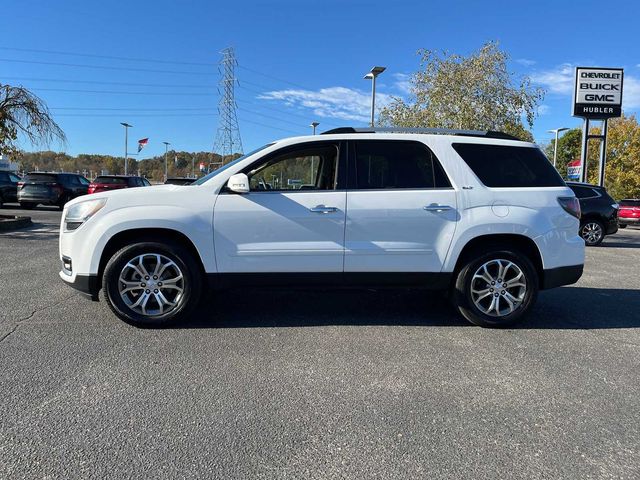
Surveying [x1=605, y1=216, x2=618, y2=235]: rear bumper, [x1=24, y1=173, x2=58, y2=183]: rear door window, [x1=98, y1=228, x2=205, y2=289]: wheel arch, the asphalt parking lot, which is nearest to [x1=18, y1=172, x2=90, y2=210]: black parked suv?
[x1=24, y1=173, x2=58, y2=183]: rear door window

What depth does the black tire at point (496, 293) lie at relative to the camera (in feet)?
15.9

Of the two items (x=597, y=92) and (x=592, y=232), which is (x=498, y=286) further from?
(x=597, y=92)

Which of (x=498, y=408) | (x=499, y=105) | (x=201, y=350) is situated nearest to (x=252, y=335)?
(x=201, y=350)

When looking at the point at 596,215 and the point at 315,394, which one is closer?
the point at 315,394

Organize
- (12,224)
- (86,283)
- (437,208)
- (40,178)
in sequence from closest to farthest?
(86,283) < (437,208) < (12,224) < (40,178)

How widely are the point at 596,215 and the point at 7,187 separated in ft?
72.3

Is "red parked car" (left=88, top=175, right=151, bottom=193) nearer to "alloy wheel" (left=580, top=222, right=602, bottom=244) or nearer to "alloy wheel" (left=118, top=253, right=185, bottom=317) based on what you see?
"alloy wheel" (left=580, top=222, right=602, bottom=244)

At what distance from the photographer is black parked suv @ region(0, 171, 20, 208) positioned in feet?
66.7

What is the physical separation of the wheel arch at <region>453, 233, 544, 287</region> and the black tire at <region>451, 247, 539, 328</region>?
4 centimetres

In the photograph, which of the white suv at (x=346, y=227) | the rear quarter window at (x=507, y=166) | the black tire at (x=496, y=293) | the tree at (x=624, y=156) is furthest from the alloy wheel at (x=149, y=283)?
the tree at (x=624, y=156)

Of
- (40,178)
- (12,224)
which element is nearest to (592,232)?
(12,224)

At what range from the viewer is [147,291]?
4613 mm

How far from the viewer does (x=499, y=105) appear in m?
17.6

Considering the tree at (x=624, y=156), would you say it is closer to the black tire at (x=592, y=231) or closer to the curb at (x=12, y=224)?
the black tire at (x=592, y=231)
